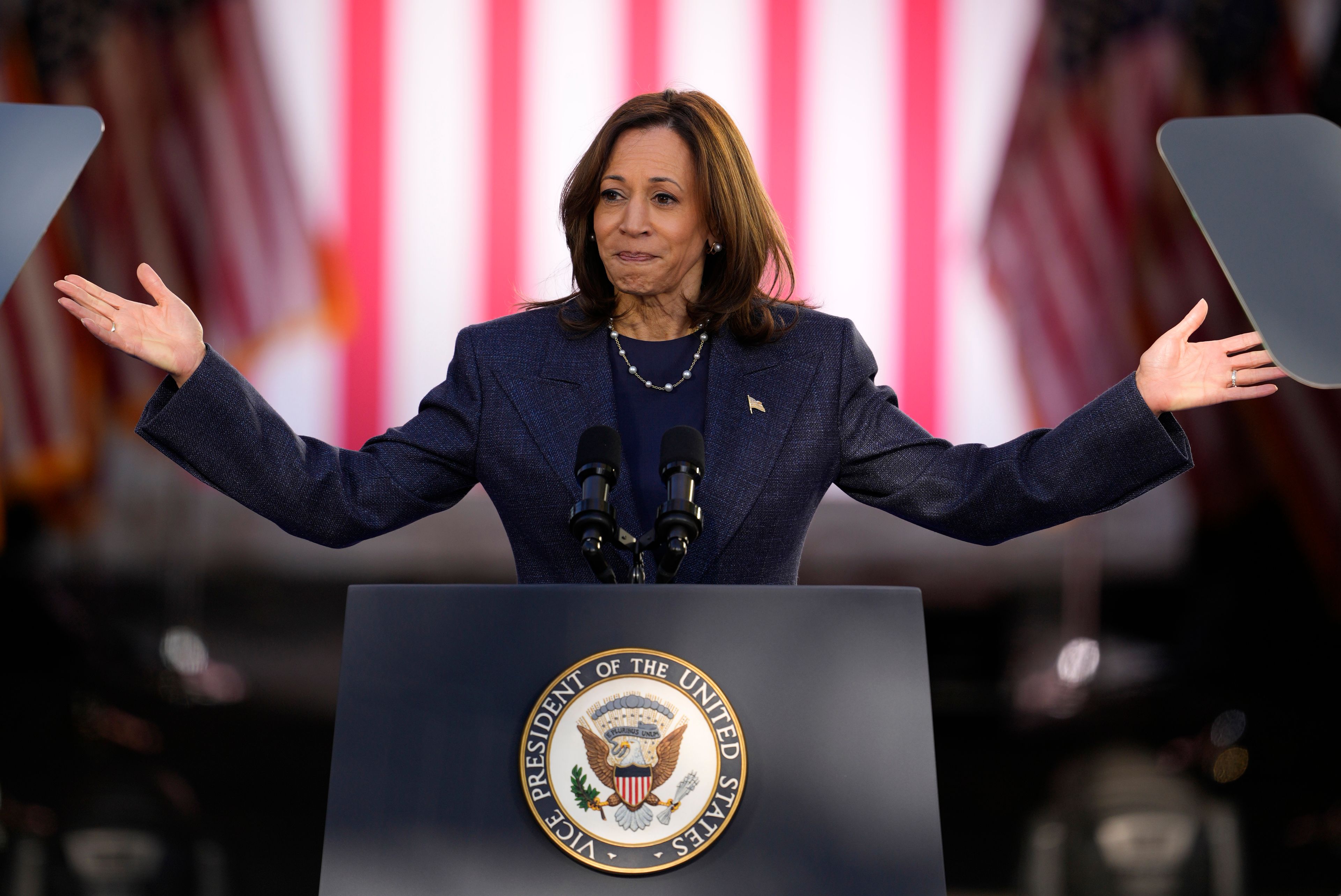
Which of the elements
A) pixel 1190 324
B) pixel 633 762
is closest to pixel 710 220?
pixel 1190 324

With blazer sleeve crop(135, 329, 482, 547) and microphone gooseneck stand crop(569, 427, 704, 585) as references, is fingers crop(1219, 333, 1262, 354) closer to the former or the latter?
microphone gooseneck stand crop(569, 427, 704, 585)

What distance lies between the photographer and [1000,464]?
143 cm

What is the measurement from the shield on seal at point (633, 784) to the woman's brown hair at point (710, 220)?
0.75 meters

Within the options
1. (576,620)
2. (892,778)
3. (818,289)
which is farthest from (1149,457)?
(818,289)

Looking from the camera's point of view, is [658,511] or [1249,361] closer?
[658,511]

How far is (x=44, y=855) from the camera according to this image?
306 cm

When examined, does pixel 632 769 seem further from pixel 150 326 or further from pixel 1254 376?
pixel 1254 376

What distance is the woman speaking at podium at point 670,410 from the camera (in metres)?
1.31

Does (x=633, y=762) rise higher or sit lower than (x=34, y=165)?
lower

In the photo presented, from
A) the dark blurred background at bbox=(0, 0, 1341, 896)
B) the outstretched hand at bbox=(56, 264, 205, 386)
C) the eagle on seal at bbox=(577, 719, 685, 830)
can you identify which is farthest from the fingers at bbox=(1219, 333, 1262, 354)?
the dark blurred background at bbox=(0, 0, 1341, 896)

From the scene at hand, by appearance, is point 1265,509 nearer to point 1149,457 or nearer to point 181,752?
point 1149,457

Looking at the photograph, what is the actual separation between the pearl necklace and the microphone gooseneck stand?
41cm

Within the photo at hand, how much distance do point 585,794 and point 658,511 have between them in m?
Answer: 0.26

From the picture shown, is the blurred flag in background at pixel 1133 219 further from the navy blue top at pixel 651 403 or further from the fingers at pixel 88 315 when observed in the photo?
the fingers at pixel 88 315
